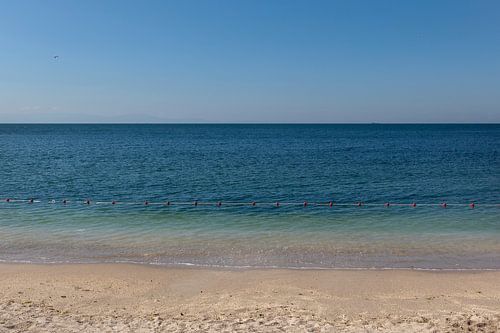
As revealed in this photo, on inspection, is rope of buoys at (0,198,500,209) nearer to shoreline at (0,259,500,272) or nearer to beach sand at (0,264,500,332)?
shoreline at (0,259,500,272)

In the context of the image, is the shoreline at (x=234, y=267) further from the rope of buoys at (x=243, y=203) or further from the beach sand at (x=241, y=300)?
the rope of buoys at (x=243, y=203)

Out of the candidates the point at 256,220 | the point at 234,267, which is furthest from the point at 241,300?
the point at 256,220

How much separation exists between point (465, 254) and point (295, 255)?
6.21 metres

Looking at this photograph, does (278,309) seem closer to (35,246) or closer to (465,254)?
(465,254)

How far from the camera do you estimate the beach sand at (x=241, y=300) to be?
10.2 meters

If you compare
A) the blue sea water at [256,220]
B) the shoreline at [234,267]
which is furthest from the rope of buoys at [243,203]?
the shoreline at [234,267]

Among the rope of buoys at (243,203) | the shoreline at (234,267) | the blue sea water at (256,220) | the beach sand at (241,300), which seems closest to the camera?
the beach sand at (241,300)

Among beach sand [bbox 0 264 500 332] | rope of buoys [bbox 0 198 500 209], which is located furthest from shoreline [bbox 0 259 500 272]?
rope of buoys [bbox 0 198 500 209]

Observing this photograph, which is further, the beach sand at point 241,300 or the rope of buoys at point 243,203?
the rope of buoys at point 243,203

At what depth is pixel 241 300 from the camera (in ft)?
39.9

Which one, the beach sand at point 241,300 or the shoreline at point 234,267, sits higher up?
→ the beach sand at point 241,300

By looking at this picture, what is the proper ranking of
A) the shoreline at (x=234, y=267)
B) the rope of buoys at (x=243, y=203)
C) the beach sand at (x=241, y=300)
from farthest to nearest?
the rope of buoys at (x=243, y=203), the shoreline at (x=234, y=267), the beach sand at (x=241, y=300)

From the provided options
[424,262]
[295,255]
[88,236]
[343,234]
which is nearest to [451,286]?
[424,262]

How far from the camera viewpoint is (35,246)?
1806 cm
